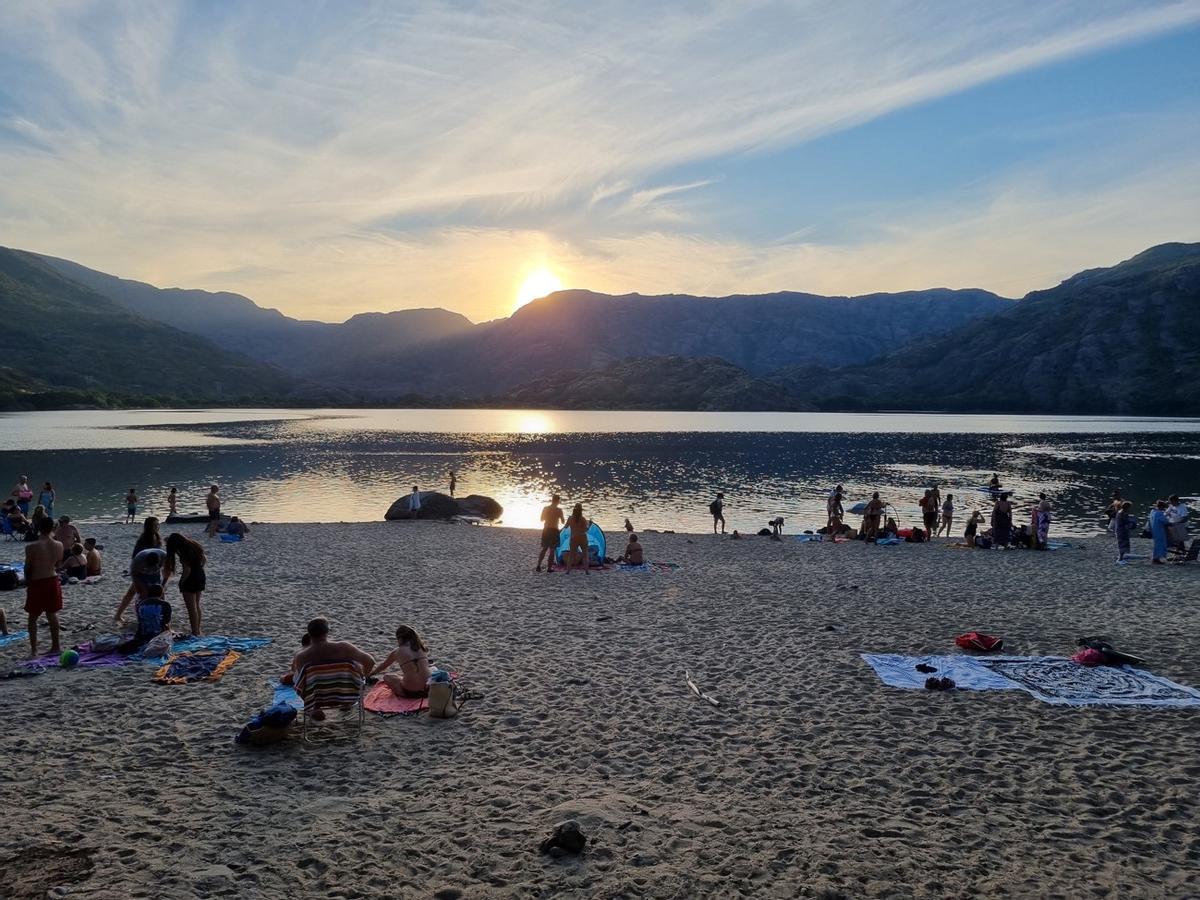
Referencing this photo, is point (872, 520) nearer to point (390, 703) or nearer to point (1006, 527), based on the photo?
point (1006, 527)

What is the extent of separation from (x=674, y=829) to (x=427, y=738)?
11.5 ft

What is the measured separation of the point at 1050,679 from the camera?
36.9 ft

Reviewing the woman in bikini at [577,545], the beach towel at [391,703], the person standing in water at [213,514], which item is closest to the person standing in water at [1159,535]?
the woman in bikini at [577,545]

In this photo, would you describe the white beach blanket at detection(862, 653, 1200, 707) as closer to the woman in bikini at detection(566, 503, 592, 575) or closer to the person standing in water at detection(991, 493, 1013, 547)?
the woman in bikini at detection(566, 503, 592, 575)

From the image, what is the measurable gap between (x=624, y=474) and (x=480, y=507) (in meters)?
25.5

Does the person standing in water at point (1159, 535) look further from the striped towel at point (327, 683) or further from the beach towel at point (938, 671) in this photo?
the striped towel at point (327, 683)

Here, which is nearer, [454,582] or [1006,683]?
[1006,683]

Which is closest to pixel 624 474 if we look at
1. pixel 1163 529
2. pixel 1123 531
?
pixel 1123 531

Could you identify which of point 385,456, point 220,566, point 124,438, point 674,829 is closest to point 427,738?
point 674,829

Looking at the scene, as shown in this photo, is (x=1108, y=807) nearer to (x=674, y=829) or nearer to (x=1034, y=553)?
(x=674, y=829)

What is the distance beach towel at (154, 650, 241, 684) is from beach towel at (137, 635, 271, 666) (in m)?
0.32

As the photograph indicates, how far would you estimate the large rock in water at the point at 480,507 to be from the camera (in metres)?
39.8

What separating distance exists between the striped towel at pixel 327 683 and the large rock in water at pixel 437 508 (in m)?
28.7

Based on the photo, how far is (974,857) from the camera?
6.53 m
